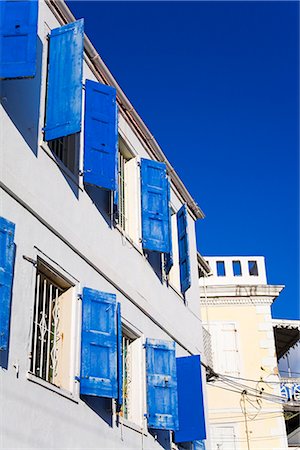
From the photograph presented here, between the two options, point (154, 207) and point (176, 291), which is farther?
point (176, 291)

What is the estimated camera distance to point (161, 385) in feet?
33.6

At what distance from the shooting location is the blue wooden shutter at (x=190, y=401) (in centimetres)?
1092

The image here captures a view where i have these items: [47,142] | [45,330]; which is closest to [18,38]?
[47,142]

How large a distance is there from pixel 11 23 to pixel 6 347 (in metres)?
3.67

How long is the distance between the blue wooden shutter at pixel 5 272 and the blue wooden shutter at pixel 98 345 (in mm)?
1732

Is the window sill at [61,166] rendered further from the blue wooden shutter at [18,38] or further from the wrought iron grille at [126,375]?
the wrought iron grille at [126,375]

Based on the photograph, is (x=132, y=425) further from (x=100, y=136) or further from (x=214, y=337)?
(x=214, y=337)

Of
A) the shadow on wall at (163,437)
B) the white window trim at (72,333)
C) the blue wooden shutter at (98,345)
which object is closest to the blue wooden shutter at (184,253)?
the shadow on wall at (163,437)

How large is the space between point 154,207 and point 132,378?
300cm

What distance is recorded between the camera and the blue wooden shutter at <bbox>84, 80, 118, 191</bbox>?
9367mm

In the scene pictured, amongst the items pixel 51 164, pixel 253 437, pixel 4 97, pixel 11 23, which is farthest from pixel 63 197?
pixel 253 437

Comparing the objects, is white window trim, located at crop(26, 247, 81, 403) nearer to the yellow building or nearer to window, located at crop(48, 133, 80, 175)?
window, located at crop(48, 133, 80, 175)

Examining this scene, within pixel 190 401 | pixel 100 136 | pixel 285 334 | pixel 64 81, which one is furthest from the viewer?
pixel 285 334

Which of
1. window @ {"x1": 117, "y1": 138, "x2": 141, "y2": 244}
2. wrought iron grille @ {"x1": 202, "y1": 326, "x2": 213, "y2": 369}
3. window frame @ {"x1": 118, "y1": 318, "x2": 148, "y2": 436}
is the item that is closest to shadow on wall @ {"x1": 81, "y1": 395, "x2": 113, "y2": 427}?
window frame @ {"x1": 118, "y1": 318, "x2": 148, "y2": 436}
